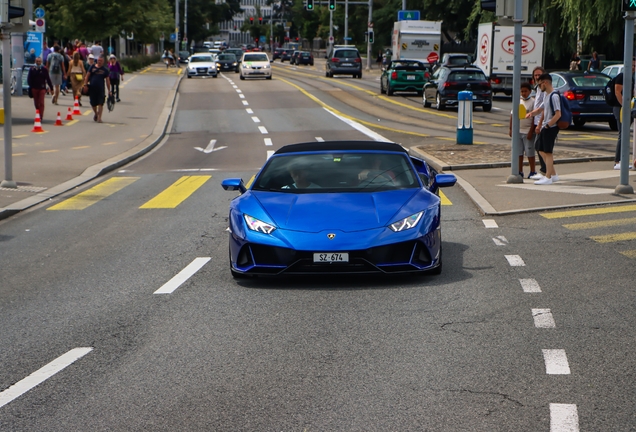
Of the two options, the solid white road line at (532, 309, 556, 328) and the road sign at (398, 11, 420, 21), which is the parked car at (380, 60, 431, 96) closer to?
the road sign at (398, 11, 420, 21)

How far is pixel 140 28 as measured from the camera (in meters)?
70.8

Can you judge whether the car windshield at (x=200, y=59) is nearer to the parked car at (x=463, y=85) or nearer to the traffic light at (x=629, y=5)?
the parked car at (x=463, y=85)

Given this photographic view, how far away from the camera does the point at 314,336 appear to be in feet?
22.6

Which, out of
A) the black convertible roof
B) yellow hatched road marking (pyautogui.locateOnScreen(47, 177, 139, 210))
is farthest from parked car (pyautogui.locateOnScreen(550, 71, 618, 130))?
the black convertible roof

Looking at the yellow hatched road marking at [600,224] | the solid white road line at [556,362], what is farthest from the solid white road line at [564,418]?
the yellow hatched road marking at [600,224]

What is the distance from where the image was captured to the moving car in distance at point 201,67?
202 ft

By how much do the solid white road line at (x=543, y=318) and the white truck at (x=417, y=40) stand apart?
56183mm

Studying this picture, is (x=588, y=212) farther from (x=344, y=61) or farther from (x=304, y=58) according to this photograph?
(x=304, y=58)

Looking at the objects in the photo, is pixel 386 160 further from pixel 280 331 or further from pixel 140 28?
pixel 140 28

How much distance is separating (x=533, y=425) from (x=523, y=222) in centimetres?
761

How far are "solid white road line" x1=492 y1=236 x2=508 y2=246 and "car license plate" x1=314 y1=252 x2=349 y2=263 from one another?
2930 mm

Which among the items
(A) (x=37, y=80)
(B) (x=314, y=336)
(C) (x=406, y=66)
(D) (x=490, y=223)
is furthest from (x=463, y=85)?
(B) (x=314, y=336)

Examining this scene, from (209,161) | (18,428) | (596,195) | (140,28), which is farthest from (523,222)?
(140,28)

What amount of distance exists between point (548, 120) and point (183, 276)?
7.97 m
